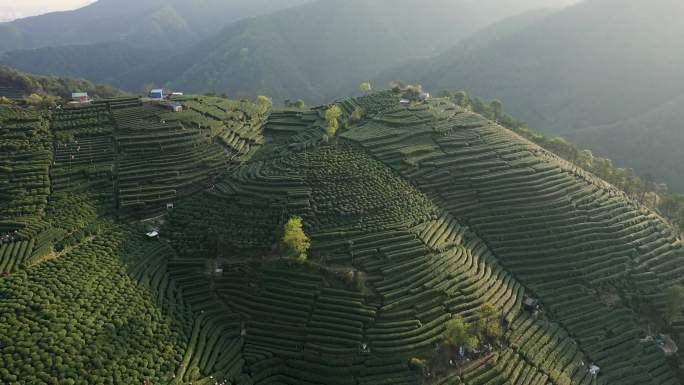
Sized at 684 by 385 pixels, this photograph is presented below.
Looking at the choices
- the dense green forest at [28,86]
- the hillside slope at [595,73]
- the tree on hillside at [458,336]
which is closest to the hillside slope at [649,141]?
the hillside slope at [595,73]

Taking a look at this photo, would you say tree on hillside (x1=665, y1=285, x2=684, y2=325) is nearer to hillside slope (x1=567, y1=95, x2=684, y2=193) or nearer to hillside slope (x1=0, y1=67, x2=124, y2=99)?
hillside slope (x1=567, y1=95, x2=684, y2=193)

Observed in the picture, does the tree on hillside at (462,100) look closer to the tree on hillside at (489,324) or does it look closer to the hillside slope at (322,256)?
the hillside slope at (322,256)

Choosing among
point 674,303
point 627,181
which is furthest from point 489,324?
point 627,181

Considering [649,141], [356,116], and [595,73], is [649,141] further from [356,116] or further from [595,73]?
[356,116]

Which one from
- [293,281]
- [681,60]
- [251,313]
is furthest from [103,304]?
[681,60]

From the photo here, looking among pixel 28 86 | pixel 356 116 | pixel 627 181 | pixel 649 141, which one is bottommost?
pixel 649 141

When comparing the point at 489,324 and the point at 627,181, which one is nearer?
the point at 489,324

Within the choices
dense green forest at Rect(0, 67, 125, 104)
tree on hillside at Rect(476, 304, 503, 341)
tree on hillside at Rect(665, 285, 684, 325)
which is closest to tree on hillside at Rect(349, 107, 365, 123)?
tree on hillside at Rect(476, 304, 503, 341)
